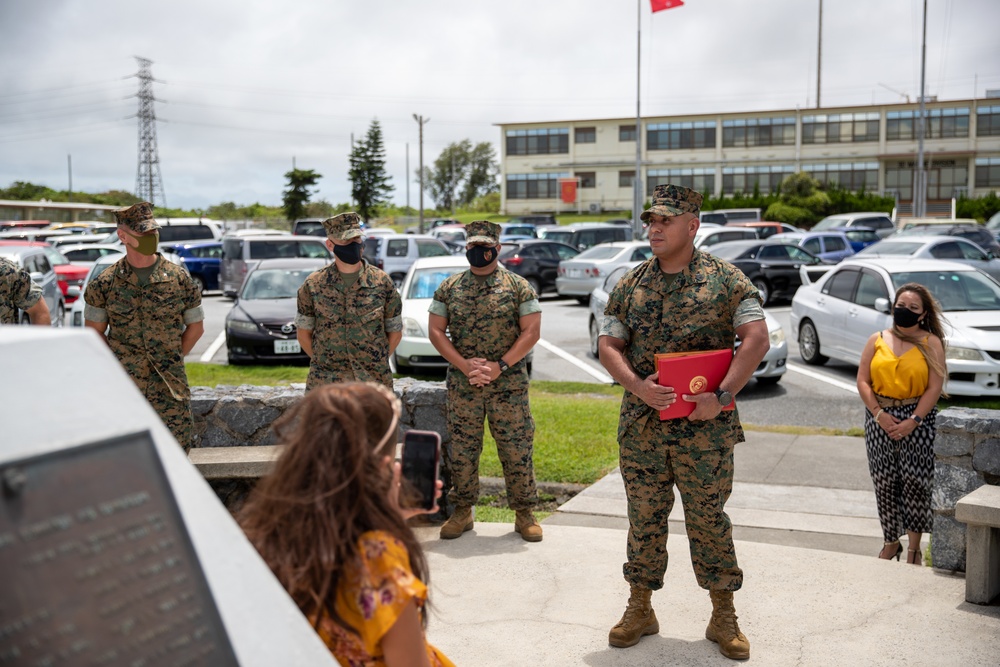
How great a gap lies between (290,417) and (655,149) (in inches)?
2683

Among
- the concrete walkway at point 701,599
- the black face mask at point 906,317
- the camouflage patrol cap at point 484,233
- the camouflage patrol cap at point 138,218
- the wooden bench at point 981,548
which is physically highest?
the camouflage patrol cap at point 138,218

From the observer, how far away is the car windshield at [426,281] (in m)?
13.0

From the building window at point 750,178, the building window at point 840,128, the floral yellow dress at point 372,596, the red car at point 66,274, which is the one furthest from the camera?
the building window at point 750,178

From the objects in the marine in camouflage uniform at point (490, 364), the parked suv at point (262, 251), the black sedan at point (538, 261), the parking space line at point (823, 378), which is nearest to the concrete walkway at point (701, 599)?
the marine in camouflage uniform at point (490, 364)

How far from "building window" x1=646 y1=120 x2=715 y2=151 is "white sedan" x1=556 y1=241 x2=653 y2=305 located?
152 ft

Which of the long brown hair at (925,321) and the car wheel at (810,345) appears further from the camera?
the car wheel at (810,345)

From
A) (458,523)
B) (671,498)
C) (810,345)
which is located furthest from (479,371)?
(810,345)

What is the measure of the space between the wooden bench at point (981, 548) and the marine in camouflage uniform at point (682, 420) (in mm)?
1341

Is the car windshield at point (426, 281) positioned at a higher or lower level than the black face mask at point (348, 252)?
lower

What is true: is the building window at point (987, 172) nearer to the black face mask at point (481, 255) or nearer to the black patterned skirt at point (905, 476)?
the black patterned skirt at point (905, 476)

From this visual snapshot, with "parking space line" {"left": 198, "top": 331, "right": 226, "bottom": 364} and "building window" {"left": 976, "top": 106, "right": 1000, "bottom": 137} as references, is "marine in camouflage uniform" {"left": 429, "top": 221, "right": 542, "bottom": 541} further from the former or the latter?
"building window" {"left": 976, "top": 106, "right": 1000, "bottom": 137}

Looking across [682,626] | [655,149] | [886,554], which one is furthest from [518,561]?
[655,149]

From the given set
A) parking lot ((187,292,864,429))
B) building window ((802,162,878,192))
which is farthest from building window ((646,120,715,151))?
parking lot ((187,292,864,429))

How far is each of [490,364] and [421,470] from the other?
3.38m
